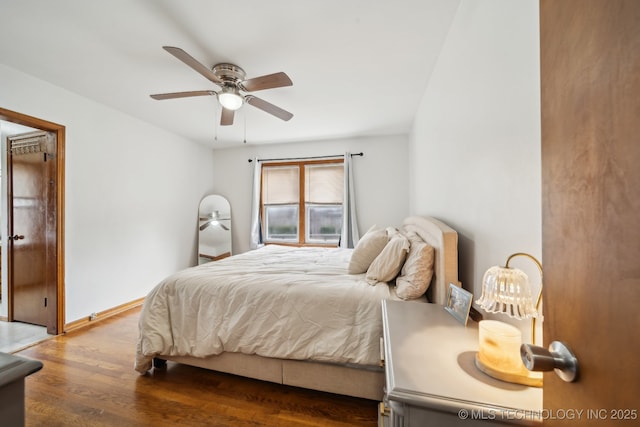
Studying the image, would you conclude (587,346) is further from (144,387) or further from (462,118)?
(144,387)

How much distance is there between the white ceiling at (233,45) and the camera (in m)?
1.57

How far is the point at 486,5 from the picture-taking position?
120 centimetres

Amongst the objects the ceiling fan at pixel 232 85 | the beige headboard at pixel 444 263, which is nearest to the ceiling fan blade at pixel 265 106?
the ceiling fan at pixel 232 85

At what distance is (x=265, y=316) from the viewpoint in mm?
1646

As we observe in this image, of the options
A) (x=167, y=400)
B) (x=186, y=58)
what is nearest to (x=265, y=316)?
(x=167, y=400)

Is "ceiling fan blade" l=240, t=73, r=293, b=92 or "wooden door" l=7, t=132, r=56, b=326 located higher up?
"ceiling fan blade" l=240, t=73, r=293, b=92

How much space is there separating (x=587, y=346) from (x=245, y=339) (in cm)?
169

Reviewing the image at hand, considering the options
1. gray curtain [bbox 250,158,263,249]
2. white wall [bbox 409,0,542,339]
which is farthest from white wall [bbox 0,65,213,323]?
white wall [bbox 409,0,542,339]

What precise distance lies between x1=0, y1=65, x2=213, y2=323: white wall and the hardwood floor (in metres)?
1.05

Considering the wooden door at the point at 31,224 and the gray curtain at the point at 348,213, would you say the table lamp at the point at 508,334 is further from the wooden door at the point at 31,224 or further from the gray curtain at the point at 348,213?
the wooden door at the point at 31,224

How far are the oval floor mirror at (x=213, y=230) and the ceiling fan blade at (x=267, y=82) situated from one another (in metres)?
3.07

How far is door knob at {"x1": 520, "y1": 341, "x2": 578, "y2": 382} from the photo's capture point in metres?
0.45

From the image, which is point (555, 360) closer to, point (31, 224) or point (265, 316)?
point (265, 316)

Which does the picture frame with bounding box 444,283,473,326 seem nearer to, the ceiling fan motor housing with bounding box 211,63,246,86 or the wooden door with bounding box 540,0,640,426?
the wooden door with bounding box 540,0,640,426
